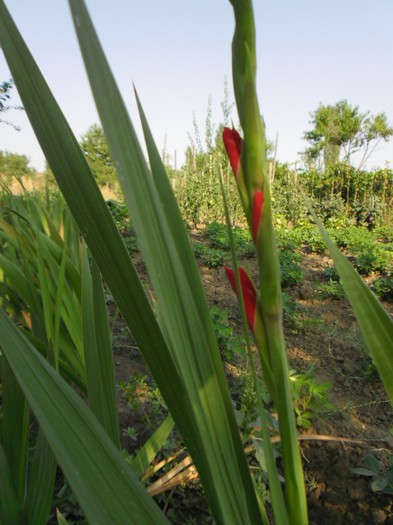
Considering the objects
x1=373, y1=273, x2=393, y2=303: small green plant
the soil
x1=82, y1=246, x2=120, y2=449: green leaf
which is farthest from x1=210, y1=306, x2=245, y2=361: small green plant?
x1=373, y1=273, x2=393, y2=303: small green plant

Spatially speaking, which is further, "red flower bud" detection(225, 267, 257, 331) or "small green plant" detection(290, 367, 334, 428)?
"small green plant" detection(290, 367, 334, 428)

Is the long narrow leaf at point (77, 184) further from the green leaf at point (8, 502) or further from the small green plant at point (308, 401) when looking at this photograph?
the small green plant at point (308, 401)

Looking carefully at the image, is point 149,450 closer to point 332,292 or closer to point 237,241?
point 332,292

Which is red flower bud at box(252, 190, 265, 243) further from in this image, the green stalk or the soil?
the soil

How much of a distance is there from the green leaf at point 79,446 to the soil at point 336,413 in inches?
11.8

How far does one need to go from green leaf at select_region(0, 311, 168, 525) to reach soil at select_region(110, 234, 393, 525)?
30 cm

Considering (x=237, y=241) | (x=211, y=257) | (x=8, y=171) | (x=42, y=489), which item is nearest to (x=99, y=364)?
(x=42, y=489)

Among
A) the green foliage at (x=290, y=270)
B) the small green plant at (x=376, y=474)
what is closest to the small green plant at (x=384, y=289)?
the green foliage at (x=290, y=270)

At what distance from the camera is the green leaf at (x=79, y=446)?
0.88 ft

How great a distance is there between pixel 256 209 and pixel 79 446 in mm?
225

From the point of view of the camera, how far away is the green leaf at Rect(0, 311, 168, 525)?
27 centimetres

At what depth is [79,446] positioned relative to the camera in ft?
0.91

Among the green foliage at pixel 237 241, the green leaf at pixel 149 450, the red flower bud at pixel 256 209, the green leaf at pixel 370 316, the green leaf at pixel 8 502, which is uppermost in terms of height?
the red flower bud at pixel 256 209

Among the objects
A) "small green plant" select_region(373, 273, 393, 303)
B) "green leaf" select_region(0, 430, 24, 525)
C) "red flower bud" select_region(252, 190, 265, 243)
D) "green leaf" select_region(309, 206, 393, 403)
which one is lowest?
"small green plant" select_region(373, 273, 393, 303)
